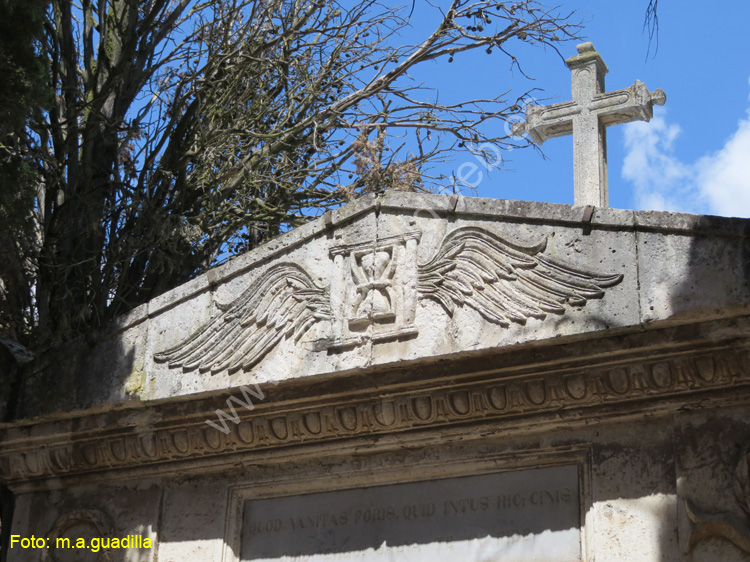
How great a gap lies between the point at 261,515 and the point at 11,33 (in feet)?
8.23

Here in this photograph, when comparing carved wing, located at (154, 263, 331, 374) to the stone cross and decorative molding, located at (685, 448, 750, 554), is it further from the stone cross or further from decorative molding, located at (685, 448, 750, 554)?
the stone cross

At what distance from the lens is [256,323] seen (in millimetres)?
5023

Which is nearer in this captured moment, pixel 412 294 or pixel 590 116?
pixel 412 294

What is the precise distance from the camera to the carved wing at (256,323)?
4930mm

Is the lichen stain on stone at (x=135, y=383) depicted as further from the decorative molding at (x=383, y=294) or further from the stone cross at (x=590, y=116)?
the stone cross at (x=590, y=116)

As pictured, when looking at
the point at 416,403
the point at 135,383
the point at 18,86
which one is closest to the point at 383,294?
the point at 416,403

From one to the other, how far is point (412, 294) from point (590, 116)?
2.36m

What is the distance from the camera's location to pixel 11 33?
16.0 feet

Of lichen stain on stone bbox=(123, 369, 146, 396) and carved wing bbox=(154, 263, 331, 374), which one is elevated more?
carved wing bbox=(154, 263, 331, 374)

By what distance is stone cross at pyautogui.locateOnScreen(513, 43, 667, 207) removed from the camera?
6.34 m

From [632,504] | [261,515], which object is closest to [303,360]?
[261,515]

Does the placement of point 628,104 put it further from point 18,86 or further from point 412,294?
point 18,86

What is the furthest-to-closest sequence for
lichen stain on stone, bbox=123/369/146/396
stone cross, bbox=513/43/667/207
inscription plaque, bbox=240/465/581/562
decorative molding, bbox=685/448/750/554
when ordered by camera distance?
stone cross, bbox=513/43/667/207 → lichen stain on stone, bbox=123/369/146/396 → inscription plaque, bbox=240/465/581/562 → decorative molding, bbox=685/448/750/554

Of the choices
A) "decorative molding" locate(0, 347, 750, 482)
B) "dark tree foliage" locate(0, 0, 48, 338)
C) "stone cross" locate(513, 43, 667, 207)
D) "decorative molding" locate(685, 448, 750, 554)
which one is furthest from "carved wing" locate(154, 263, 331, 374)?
"stone cross" locate(513, 43, 667, 207)
